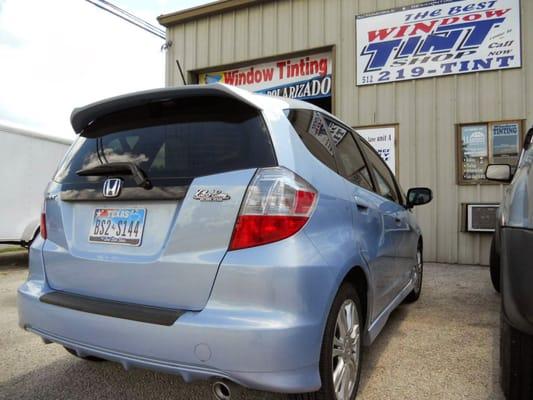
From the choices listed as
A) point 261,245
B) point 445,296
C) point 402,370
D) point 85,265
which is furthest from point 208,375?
point 445,296

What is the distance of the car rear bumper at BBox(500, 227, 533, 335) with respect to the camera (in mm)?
1662

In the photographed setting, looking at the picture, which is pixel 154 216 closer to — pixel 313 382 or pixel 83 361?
pixel 313 382

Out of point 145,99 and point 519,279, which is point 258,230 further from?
point 519,279

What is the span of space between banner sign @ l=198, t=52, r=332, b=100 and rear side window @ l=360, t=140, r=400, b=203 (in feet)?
16.1

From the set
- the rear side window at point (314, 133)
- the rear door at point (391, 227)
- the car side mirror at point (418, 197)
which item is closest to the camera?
the rear side window at point (314, 133)

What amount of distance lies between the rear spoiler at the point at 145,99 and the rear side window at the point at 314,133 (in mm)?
264

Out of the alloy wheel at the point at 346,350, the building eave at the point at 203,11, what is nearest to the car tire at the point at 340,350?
the alloy wheel at the point at 346,350

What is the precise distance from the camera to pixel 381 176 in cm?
343

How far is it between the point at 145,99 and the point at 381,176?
2.07 metres

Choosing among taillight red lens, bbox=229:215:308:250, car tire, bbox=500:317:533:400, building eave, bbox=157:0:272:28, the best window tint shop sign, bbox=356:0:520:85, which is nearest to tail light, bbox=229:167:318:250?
taillight red lens, bbox=229:215:308:250

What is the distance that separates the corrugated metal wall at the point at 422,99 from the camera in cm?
676

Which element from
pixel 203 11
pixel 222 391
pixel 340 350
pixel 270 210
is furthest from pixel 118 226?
pixel 203 11

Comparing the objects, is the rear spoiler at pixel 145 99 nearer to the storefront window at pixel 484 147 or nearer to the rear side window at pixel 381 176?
the rear side window at pixel 381 176

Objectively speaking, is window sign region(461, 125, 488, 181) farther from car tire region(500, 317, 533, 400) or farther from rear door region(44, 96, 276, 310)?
rear door region(44, 96, 276, 310)
